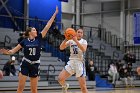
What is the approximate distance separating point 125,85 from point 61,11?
952cm

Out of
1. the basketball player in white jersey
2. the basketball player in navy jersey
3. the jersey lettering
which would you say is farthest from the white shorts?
A: the jersey lettering

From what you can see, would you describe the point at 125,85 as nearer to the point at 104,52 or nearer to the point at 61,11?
the point at 104,52

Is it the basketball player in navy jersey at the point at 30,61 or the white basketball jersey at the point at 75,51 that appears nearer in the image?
the basketball player in navy jersey at the point at 30,61

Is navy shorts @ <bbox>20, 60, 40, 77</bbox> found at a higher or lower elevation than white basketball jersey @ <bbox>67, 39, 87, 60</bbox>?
lower

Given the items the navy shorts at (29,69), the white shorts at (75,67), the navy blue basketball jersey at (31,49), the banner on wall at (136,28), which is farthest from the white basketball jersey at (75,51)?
the banner on wall at (136,28)

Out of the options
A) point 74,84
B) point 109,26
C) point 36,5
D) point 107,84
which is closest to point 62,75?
point 74,84

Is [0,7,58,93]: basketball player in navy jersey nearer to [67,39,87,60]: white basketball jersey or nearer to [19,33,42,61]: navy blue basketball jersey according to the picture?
[19,33,42,61]: navy blue basketball jersey

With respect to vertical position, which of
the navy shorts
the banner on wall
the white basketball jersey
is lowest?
the navy shorts

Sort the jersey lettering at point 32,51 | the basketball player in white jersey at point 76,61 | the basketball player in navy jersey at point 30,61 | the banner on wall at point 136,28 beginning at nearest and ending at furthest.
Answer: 1. the basketball player in navy jersey at point 30,61
2. the jersey lettering at point 32,51
3. the basketball player in white jersey at point 76,61
4. the banner on wall at point 136,28

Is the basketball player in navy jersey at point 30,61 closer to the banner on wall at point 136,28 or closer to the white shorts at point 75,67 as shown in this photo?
the white shorts at point 75,67

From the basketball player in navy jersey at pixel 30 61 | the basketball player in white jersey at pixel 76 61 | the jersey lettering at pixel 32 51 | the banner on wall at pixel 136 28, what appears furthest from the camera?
the banner on wall at pixel 136 28

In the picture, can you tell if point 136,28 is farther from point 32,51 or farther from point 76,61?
point 32,51

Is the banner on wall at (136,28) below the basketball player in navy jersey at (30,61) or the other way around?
the other way around

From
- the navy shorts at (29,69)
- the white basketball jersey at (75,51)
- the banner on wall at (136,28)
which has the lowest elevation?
the navy shorts at (29,69)
